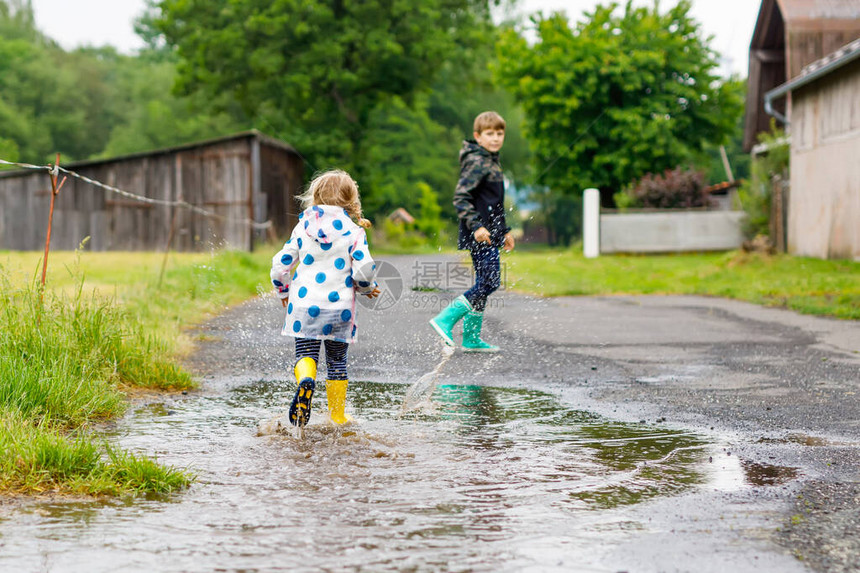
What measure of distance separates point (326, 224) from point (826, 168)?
1729 centimetres

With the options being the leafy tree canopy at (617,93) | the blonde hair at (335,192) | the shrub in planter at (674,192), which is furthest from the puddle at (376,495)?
the leafy tree canopy at (617,93)

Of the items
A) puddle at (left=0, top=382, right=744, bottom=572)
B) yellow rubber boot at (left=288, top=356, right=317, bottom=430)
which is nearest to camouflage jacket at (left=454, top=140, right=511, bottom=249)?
puddle at (left=0, top=382, right=744, bottom=572)

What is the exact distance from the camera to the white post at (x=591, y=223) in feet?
95.7

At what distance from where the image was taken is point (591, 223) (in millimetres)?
29234

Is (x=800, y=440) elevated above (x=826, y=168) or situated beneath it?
situated beneath

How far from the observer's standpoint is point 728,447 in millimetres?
4836

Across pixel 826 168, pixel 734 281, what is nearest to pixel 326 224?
pixel 734 281

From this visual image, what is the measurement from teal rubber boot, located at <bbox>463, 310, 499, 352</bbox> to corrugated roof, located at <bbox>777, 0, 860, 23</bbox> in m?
20.7

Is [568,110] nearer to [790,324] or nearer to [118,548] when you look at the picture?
[790,324]

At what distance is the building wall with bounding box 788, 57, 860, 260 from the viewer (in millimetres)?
18906

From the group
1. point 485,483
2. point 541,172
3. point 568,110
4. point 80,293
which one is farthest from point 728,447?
point 541,172

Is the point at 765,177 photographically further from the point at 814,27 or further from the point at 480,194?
the point at 480,194

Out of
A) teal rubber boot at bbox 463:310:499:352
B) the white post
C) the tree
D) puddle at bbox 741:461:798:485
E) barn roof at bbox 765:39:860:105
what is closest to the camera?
puddle at bbox 741:461:798:485

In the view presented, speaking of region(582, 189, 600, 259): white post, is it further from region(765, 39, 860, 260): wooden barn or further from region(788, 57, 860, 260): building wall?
region(788, 57, 860, 260): building wall
